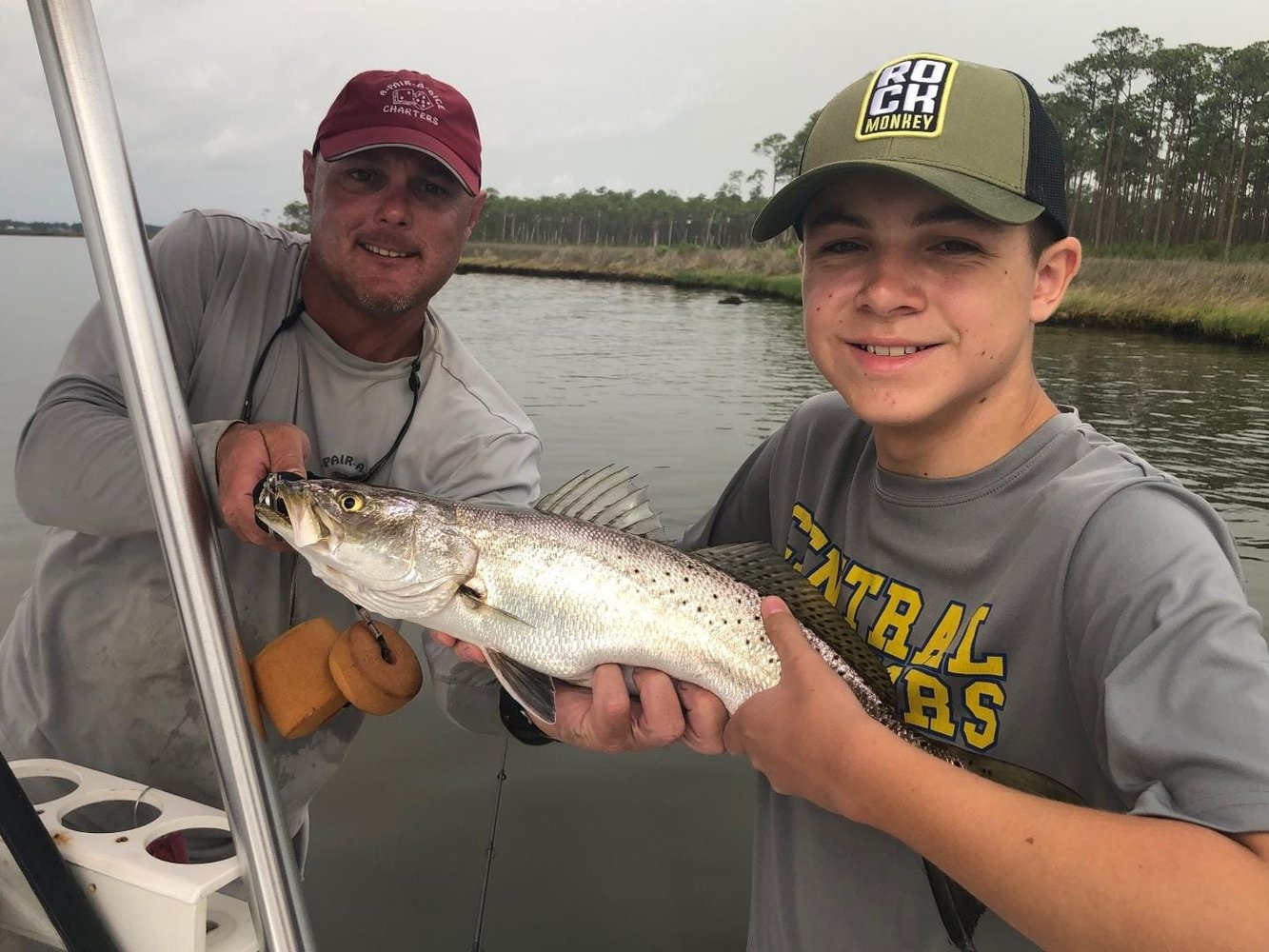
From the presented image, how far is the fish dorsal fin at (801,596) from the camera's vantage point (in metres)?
1.99

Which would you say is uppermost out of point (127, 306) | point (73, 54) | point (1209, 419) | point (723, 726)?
point (73, 54)

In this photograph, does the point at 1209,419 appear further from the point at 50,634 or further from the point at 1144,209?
the point at 1144,209

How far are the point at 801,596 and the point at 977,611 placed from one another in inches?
19.4

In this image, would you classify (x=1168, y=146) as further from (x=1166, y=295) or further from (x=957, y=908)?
(x=957, y=908)

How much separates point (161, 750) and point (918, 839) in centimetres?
228

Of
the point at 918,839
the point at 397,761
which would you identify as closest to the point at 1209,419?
the point at 397,761

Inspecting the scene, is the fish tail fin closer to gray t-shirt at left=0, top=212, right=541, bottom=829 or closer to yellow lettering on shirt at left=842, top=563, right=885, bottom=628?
yellow lettering on shirt at left=842, top=563, right=885, bottom=628

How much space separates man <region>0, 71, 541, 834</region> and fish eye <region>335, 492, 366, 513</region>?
39cm

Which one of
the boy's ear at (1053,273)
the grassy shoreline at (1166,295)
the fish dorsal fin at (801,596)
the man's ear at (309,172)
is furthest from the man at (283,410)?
the grassy shoreline at (1166,295)

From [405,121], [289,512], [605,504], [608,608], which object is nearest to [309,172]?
[405,121]

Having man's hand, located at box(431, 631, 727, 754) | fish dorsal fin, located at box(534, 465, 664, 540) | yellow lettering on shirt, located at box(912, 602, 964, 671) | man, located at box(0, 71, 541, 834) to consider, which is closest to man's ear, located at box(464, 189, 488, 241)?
man, located at box(0, 71, 541, 834)

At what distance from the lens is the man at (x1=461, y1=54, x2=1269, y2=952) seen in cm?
123

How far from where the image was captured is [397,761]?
5.23 metres

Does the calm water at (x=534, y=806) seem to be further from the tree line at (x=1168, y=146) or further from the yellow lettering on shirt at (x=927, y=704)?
the tree line at (x=1168, y=146)
